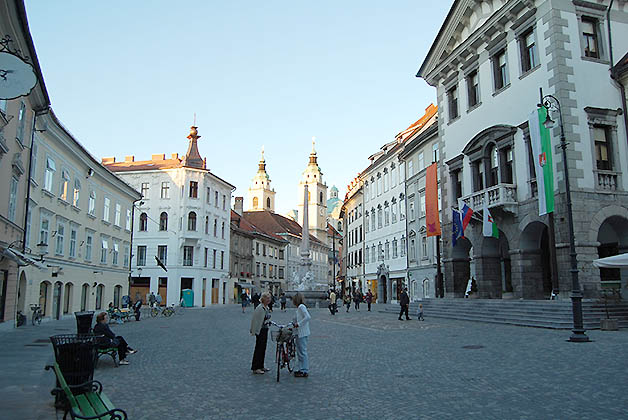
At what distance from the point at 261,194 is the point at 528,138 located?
97373 millimetres

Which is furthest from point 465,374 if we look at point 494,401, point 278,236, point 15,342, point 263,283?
point 278,236

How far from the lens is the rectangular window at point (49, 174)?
26.3 meters

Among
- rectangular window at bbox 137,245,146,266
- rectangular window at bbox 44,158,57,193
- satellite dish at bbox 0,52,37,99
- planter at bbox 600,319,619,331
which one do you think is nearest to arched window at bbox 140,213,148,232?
rectangular window at bbox 137,245,146,266

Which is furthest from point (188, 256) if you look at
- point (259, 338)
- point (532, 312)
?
point (259, 338)

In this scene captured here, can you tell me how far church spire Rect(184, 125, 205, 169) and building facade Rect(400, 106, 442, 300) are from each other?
23014 mm

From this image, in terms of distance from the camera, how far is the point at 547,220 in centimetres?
2341

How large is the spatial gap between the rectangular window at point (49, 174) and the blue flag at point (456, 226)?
21628mm

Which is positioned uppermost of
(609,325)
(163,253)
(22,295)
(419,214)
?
(419,214)

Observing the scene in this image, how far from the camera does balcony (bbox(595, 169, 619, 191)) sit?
75.0 feet

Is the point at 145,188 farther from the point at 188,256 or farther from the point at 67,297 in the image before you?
the point at 67,297

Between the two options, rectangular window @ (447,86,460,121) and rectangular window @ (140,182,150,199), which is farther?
rectangular window @ (140,182,150,199)

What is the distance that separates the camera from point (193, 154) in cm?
5750

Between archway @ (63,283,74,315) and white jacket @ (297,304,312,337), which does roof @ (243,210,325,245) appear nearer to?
archway @ (63,283,74,315)

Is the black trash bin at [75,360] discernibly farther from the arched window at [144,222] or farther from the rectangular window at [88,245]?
the arched window at [144,222]
